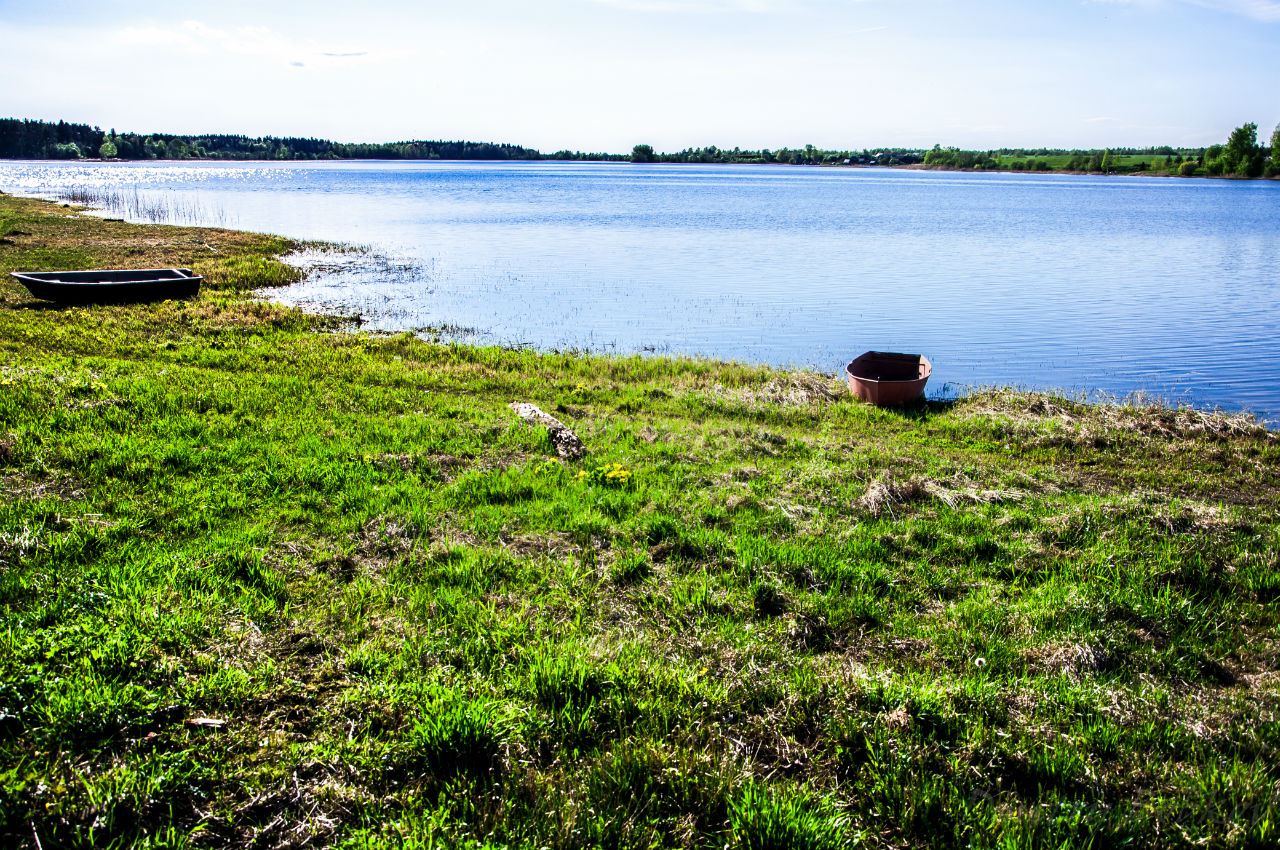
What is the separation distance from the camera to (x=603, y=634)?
6.40m

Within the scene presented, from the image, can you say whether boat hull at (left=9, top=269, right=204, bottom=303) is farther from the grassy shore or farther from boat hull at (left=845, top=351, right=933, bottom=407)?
boat hull at (left=845, top=351, right=933, bottom=407)

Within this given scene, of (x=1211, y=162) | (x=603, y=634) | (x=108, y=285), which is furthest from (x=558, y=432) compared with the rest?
(x=1211, y=162)

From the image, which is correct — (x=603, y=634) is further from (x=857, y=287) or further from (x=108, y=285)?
(x=857, y=287)

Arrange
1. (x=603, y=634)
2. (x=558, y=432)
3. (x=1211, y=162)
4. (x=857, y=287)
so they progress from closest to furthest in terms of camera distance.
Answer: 1. (x=603, y=634)
2. (x=558, y=432)
3. (x=857, y=287)
4. (x=1211, y=162)

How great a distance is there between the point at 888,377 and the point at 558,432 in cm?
1090

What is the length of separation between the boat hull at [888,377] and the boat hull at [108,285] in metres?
23.2

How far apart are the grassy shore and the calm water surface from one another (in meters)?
11.4

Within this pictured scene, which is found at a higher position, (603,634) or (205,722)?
(205,722)

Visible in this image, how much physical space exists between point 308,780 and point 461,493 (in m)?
5.40

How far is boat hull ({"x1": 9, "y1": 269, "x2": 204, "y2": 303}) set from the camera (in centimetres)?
2211

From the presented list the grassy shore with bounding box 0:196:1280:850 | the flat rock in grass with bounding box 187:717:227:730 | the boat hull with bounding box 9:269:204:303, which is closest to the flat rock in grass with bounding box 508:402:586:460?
the grassy shore with bounding box 0:196:1280:850

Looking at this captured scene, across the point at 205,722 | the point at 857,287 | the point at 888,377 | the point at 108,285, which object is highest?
the point at 857,287

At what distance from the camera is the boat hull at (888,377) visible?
666 inches

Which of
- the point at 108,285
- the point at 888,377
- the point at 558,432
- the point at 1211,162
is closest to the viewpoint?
the point at 558,432
